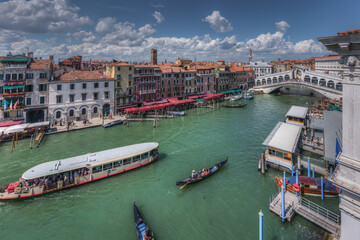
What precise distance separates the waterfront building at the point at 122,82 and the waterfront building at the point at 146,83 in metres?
1.44

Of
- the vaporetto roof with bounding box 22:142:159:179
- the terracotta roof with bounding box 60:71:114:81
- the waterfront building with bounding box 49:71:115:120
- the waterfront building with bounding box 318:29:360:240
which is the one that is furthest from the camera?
the terracotta roof with bounding box 60:71:114:81

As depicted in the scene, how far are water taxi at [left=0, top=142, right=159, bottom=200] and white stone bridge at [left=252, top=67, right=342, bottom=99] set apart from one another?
6242cm

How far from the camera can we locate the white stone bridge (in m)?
59.3

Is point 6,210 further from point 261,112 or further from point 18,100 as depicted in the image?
point 261,112

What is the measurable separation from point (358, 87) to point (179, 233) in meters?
11.3

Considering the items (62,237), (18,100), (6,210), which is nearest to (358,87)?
(62,237)

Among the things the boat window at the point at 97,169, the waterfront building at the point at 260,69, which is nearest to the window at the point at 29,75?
the boat window at the point at 97,169

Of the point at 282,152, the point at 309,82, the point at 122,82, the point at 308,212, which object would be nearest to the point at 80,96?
the point at 122,82

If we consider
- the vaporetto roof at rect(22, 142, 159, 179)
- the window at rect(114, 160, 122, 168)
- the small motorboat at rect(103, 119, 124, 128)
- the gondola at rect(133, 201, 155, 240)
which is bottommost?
the gondola at rect(133, 201, 155, 240)

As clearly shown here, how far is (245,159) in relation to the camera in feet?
68.7

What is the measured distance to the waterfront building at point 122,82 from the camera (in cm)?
3997

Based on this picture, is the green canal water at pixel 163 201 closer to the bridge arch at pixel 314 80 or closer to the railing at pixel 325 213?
the railing at pixel 325 213

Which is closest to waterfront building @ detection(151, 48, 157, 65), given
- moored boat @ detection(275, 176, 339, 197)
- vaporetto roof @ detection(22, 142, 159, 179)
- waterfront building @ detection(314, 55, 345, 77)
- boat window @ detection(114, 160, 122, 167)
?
vaporetto roof @ detection(22, 142, 159, 179)

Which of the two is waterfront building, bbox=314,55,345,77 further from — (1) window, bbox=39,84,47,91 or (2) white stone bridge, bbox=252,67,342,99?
(1) window, bbox=39,84,47,91
